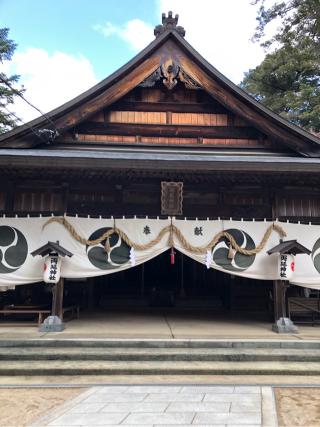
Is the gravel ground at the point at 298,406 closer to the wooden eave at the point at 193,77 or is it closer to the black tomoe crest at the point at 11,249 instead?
the black tomoe crest at the point at 11,249

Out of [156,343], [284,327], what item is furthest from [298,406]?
[284,327]

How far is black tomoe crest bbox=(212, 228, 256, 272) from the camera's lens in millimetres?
8477

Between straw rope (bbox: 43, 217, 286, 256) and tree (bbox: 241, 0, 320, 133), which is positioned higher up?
tree (bbox: 241, 0, 320, 133)

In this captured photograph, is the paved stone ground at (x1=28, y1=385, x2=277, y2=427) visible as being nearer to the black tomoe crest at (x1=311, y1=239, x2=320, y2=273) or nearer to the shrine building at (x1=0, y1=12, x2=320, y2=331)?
the shrine building at (x1=0, y1=12, x2=320, y2=331)

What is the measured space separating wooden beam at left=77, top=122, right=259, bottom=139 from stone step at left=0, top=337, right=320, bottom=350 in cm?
602

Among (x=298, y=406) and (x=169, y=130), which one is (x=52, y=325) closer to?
(x=298, y=406)

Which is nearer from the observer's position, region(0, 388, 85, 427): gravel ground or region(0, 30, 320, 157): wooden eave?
region(0, 388, 85, 427): gravel ground

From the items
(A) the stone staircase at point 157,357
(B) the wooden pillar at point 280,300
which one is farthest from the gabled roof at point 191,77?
(A) the stone staircase at point 157,357

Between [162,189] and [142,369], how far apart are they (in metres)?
4.26

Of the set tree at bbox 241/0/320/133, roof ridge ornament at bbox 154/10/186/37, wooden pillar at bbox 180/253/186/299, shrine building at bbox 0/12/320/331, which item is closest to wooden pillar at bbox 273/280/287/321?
shrine building at bbox 0/12/320/331

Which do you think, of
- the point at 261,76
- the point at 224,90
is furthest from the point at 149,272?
the point at 261,76

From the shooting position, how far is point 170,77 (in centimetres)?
1005

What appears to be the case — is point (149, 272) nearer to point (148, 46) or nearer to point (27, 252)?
point (27, 252)

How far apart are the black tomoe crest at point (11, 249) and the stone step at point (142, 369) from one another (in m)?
2.59
